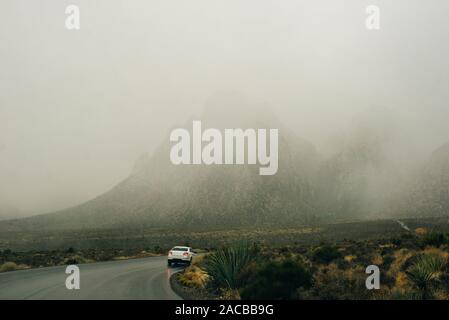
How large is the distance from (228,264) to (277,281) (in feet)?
10.5

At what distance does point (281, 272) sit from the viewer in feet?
44.3

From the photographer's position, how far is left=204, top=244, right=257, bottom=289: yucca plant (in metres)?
15.2

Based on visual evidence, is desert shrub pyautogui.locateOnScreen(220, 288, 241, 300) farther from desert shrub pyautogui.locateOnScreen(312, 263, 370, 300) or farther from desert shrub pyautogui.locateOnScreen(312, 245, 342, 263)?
desert shrub pyautogui.locateOnScreen(312, 245, 342, 263)

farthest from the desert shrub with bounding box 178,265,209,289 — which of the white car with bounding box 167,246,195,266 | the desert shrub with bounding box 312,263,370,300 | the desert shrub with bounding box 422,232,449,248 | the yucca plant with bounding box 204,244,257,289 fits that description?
the desert shrub with bounding box 422,232,449,248

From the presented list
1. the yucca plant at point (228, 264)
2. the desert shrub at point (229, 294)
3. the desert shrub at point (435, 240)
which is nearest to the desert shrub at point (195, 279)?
the yucca plant at point (228, 264)

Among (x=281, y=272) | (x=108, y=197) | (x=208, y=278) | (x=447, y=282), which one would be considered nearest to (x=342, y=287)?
(x=281, y=272)

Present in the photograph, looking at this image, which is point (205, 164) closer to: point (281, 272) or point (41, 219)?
point (41, 219)

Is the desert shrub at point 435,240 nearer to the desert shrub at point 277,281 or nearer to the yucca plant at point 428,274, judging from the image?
the yucca plant at point 428,274

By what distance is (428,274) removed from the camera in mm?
14164

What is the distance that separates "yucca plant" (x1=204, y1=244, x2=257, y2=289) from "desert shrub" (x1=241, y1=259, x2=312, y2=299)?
1529mm

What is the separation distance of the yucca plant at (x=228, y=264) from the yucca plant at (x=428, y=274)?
5.73 metres

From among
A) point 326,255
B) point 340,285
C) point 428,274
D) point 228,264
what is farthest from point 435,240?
point 228,264
